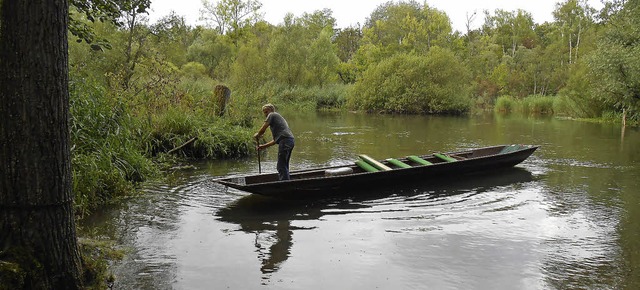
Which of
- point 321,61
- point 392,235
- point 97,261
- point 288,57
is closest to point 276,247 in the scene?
point 392,235

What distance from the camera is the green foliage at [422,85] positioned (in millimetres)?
34812

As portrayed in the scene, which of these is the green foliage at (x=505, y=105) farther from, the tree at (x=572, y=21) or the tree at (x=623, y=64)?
the tree at (x=623, y=64)

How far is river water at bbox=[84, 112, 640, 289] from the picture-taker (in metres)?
5.14

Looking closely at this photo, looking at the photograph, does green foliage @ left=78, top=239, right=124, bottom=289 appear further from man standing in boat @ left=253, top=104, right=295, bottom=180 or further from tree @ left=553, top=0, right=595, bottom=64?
tree @ left=553, top=0, right=595, bottom=64

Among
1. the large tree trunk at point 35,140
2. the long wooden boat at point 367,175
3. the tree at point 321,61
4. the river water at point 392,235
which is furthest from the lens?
the tree at point 321,61

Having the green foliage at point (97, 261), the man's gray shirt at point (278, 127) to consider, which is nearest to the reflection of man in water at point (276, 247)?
the green foliage at point (97, 261)

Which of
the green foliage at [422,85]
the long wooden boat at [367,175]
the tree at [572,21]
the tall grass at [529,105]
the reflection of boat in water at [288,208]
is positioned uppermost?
the tree at [572,21]

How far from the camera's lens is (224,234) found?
21.5 ft

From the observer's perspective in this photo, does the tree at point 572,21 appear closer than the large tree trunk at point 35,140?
No

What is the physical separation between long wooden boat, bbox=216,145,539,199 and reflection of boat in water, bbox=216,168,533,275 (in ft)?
0.52

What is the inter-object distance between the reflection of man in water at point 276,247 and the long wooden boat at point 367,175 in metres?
0.93

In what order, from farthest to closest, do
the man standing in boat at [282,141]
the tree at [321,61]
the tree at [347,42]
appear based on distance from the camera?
the tree at [347,42], the tree at [321,61], the man standing in boat at [282,141]

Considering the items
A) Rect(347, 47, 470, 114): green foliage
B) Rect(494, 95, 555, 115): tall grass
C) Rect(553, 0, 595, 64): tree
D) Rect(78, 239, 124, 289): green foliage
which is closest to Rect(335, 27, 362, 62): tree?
Rect(553, 0, 595, 64): tree

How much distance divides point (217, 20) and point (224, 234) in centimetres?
4786
